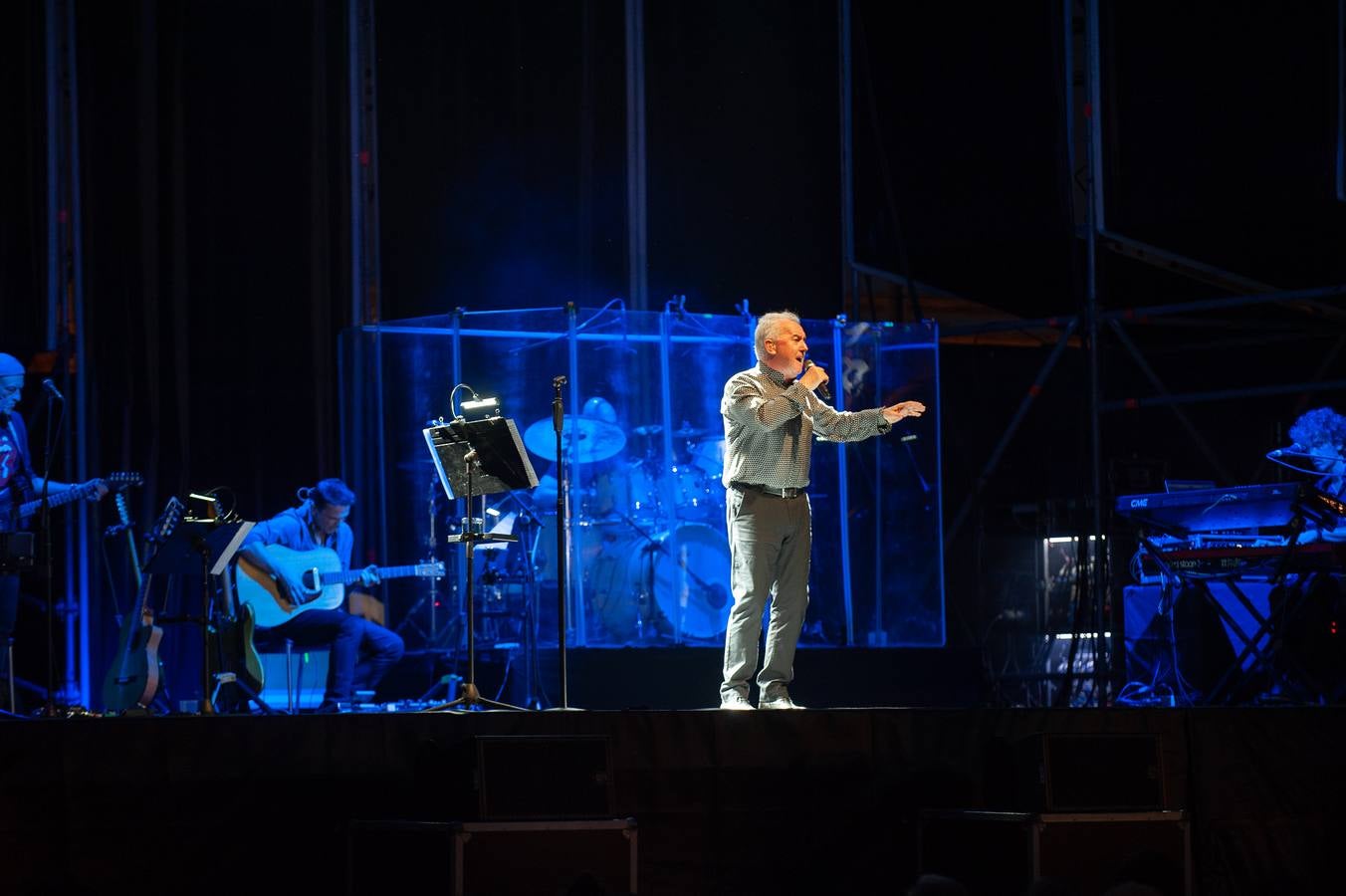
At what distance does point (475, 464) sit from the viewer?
6.82m

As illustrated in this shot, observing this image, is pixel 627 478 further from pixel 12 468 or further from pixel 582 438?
pixel 12 468

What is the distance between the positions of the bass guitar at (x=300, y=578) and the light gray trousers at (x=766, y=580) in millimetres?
3116

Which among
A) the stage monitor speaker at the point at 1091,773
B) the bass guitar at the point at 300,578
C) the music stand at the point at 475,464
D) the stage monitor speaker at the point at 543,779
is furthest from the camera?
the bass guitar at the point at 300,578

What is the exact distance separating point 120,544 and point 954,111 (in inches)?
268

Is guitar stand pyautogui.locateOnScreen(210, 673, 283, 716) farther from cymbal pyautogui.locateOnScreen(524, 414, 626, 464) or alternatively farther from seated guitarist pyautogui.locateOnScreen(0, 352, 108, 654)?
cymbal pyautogui.locateOnScreen(524, 414, 626, 464)

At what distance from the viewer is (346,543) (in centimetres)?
945

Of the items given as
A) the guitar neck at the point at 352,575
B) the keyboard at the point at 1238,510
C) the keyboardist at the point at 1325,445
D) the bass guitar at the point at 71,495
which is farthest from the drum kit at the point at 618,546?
the keyboardist at the point at 1325,445

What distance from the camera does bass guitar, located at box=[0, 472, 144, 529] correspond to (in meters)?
8.10

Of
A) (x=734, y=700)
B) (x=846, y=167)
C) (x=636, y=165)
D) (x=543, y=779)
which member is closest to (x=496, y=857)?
(x=543, y=779)

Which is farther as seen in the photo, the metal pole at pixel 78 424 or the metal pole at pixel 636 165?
the metal pole at pixel 636 165

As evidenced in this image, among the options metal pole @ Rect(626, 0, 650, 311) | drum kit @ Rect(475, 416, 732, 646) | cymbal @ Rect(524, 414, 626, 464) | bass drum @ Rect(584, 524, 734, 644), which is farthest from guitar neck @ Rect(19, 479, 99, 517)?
metal pole @ Rect(626, 0, 650, 311)

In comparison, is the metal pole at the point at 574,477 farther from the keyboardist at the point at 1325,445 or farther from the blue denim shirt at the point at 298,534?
the keyboardist at the point at 1325,445

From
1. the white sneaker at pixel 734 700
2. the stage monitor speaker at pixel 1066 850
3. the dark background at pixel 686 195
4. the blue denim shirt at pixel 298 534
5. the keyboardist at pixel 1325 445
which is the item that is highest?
the dark background at pixel 686 195

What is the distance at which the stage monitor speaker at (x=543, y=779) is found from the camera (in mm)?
4816
